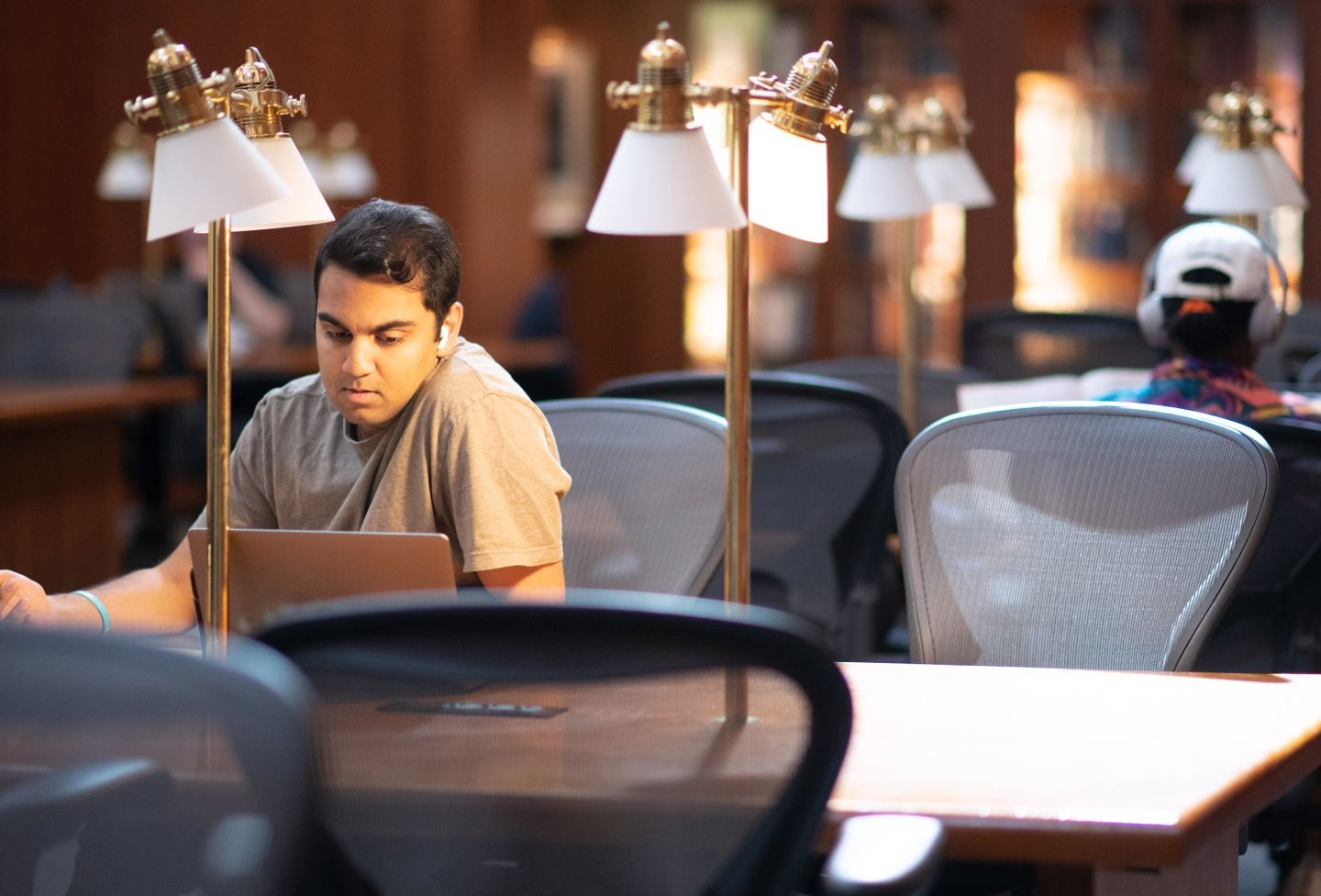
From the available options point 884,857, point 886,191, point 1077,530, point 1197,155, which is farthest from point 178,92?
point 1197,155

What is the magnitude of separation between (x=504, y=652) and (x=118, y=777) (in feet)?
0.75

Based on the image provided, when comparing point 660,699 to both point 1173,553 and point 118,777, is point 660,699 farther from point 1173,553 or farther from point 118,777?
point 1173,553

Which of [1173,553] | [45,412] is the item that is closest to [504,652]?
[1173,553]

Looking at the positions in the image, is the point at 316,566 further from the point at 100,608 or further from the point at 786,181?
the point at 786,181

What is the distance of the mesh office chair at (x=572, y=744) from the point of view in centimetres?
106

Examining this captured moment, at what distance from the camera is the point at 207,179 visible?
147 centimetres

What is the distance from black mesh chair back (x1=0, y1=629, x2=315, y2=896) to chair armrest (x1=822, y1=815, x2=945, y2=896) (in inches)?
15.3

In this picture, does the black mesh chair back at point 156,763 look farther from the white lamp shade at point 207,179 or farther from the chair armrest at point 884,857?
the white lamp shade at point 207,179

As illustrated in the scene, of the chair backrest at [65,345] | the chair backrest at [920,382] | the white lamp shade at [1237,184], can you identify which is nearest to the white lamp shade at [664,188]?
the white lamp shade at [1237,184]

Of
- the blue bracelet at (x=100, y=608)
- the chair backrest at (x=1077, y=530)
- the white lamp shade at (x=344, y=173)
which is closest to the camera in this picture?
the blue bracelet at (x=100, y=608)

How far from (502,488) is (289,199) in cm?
37

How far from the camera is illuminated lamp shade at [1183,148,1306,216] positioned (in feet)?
11.6

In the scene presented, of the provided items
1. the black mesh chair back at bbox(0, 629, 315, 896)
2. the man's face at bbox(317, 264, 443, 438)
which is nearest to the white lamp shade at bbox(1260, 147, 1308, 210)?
the man's face at bbox(317, 264, 443, 438)

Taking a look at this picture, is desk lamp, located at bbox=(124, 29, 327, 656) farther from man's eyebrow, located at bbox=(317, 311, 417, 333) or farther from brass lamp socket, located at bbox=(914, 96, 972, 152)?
brass lamp socket, located at bbox=(914, 96, 972, 152)
